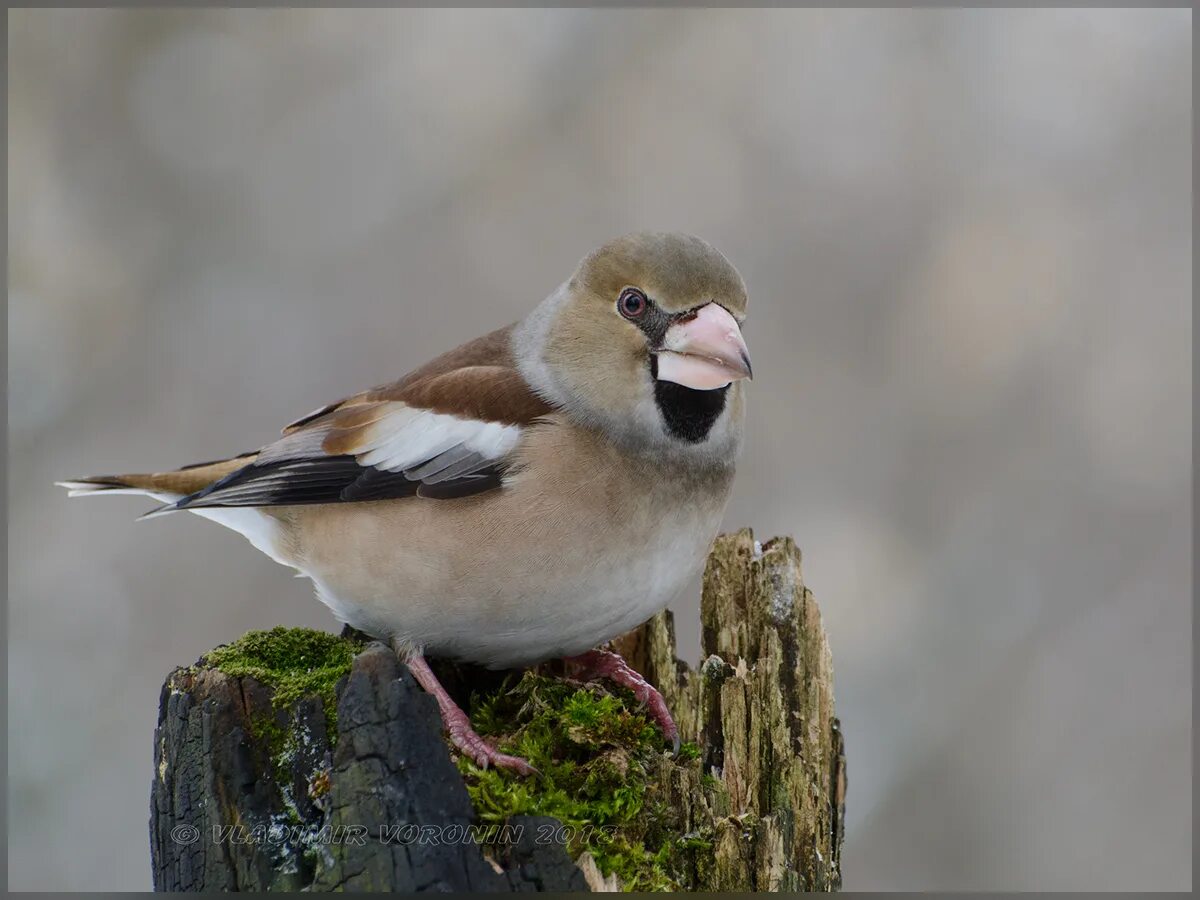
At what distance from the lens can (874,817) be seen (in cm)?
769

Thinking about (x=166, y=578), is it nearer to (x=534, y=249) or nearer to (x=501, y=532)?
(x=534, y=249)

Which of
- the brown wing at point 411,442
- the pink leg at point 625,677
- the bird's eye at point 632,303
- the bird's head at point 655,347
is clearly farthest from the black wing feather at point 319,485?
the pink leg at point 625,677

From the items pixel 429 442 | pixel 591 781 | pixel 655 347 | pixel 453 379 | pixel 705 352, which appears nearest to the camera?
pixel 591 781

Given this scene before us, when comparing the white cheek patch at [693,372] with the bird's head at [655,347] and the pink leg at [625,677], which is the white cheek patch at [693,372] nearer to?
the bird's head at [655,347]

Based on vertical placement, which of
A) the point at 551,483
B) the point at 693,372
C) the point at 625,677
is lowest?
the point at 625,677

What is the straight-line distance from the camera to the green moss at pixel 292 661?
4.04 m

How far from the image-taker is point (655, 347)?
460 centimetres

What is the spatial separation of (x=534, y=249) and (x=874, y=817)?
4.48 m

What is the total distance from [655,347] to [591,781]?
5.35 feet

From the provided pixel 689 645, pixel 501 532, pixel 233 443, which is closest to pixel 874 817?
pixel 689 645

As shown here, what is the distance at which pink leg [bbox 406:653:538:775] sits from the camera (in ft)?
13.6

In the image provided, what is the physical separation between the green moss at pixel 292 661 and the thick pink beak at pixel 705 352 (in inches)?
63.7

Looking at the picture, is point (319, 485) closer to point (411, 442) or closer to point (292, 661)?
point (411, 442)

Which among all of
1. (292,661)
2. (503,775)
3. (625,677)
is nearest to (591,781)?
(503,775)
